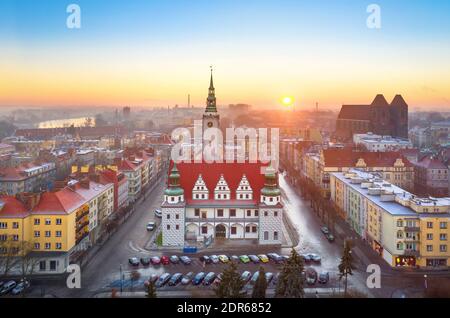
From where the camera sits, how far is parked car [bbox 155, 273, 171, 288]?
10883 millimetres

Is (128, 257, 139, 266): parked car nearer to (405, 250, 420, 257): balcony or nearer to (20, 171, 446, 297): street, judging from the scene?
(20, 171, 446, 297): street

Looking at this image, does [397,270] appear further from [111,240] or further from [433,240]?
[111,240]

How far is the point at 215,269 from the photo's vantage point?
12.1 meters

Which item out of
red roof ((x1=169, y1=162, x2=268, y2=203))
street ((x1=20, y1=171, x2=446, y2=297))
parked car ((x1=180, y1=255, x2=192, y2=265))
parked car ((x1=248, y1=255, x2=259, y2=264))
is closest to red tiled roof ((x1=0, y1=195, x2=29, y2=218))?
street ((x1=20, y1=171, x2=446, y2=297))

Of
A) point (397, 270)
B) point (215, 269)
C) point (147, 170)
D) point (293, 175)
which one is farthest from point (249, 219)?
point (293, 175)

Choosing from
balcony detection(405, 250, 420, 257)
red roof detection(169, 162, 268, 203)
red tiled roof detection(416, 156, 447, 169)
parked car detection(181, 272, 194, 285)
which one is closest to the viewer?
parked car detection(181, 272, 194, 285)

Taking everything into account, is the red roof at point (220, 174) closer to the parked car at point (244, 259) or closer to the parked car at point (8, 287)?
the parked car at point (244, 259)

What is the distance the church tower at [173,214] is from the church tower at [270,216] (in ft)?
8.78

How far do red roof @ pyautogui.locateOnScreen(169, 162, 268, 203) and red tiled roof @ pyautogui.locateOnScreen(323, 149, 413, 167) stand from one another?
23.9ft

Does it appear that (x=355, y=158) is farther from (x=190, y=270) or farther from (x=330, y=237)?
(x=190, y=270)

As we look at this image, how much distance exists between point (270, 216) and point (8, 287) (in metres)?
8.03

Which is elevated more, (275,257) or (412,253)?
(412,253)

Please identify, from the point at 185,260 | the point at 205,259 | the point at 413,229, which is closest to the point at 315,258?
the point at 413,229

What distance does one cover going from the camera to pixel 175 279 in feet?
36.5
